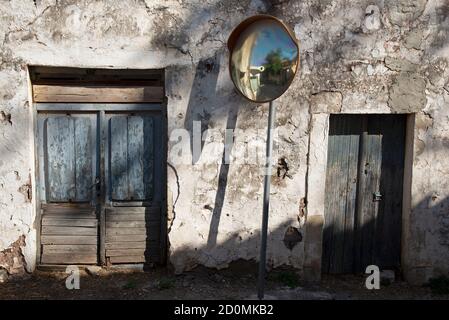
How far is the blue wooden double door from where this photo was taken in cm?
450

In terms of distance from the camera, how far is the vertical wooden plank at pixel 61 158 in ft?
14.6

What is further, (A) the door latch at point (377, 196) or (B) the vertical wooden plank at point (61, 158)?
(A) the door latch at point (377, 196)

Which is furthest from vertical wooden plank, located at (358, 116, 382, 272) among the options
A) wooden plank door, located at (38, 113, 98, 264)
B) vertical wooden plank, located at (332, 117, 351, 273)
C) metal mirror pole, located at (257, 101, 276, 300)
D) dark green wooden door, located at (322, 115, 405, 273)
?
wooden plank door, located at (38, 113, 98, 264)

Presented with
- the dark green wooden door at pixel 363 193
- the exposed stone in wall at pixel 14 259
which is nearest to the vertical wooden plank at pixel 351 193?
the dark green wooden door at pixel 363 193

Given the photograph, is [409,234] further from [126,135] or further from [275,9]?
[126,135]

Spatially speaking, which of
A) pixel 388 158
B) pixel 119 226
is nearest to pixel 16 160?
pixel 119 226

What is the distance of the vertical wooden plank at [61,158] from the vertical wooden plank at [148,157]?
2.30 ft

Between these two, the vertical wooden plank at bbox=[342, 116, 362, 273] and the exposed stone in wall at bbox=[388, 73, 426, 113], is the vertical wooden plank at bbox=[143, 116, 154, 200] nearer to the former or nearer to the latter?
the vertical wooden plank at bbox=[342, 116, 362, 273]

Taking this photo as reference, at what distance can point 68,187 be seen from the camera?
4547 millimetres

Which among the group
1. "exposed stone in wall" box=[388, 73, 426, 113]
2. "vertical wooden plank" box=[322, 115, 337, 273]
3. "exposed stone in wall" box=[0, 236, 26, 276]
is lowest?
"exposed stone in wall" box=[0, 236, 26, 276]

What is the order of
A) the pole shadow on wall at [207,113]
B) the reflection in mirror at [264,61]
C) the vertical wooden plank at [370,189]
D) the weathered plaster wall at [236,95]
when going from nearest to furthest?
1. the reflection in mirror at [264,61]
2. the weathered plaster wall at [236,95]
3. the pole shadow on wall at [207,113]
4. the vertical wooden plank at [370,189]

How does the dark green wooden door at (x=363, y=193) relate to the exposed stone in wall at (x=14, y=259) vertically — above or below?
above

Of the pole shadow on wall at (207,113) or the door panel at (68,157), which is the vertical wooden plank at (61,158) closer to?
the door panel at (68,157)

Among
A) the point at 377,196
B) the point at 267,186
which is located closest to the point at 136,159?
the point at 267,186
